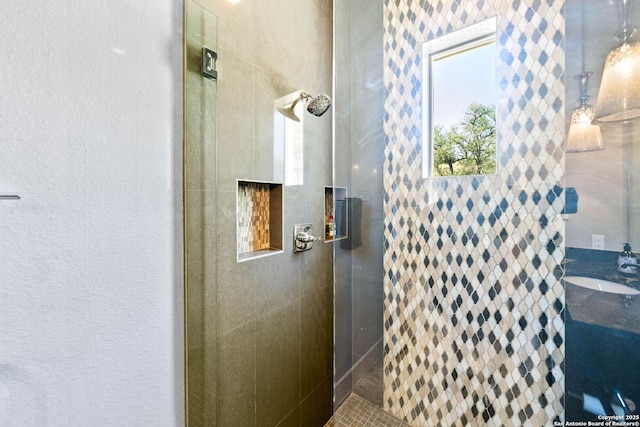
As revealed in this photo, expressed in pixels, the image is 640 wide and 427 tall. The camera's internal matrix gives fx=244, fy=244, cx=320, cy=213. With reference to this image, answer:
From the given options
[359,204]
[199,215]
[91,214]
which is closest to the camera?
[91,214]

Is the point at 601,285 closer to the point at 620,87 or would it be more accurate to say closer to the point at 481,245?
the point at 481,245

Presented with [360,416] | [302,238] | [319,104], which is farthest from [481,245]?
[360,416]

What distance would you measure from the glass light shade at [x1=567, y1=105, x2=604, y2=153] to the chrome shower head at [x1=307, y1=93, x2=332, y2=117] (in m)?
1.08

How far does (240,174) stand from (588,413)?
176 centimetres

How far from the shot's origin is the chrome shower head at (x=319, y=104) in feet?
3.96

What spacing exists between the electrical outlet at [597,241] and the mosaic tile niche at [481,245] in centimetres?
10

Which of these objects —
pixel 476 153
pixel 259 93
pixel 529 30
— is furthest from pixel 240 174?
pixel 529 30

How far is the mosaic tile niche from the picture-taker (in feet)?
3.69

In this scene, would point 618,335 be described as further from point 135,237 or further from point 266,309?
point 135,237

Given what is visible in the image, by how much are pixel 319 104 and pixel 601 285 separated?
4.82ft

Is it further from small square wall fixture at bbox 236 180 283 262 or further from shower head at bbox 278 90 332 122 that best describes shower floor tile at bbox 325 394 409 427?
shower head at bbox 278 90 332 122

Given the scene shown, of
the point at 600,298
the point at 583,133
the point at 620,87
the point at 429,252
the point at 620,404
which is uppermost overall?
the point at 620,87

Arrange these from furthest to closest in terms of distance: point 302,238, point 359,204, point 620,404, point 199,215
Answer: point 359,204, point 302,238, point 620,404, point 199,215

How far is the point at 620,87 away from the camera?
0.97 meters
